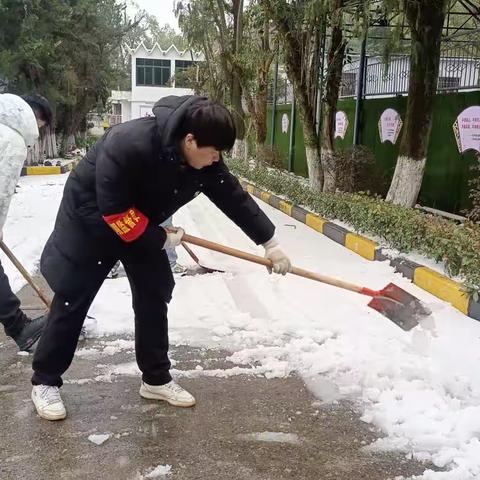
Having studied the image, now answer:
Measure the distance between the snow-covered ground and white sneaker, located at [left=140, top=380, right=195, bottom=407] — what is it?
35cm

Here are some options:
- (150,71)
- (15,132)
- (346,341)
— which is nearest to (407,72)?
(346,341)

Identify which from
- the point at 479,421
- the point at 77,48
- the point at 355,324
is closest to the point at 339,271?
the point at 355,324

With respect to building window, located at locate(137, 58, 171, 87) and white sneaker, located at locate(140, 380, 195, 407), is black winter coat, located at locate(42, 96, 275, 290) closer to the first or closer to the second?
white sneaker, located at locate(140, 380, 195, 407)

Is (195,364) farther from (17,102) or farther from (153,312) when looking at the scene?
(17,102)

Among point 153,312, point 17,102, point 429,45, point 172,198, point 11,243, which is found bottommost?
point 11,243

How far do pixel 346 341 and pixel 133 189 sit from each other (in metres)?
1.76

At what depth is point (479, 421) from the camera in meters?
2.68

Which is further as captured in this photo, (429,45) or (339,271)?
(429,45)

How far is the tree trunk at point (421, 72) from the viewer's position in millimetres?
6672

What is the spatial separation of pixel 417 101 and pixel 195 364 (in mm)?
4543

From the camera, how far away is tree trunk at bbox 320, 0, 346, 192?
8797mm

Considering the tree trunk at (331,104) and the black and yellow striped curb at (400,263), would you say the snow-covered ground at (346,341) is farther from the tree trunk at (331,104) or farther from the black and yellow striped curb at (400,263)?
the tree trunk at (331,104)

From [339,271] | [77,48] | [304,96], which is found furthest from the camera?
[77,48]

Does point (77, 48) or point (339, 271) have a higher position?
point (77, 48)
